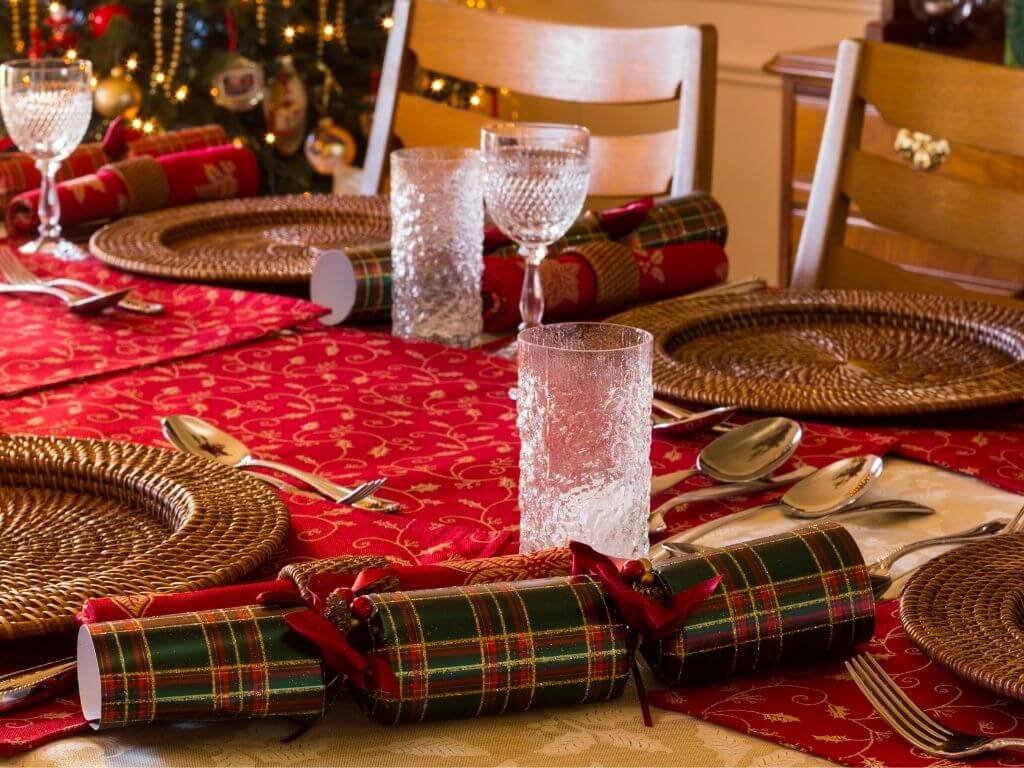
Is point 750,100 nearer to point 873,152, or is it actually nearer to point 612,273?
point 873,152

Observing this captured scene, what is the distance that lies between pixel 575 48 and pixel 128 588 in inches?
49.5

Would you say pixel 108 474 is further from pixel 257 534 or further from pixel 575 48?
pixel 575 48

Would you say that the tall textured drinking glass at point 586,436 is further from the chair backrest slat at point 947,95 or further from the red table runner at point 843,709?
the chair backrest slat at point 947,95

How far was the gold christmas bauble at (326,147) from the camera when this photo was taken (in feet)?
11.8

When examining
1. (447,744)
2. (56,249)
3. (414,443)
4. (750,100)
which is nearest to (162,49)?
(750,100)

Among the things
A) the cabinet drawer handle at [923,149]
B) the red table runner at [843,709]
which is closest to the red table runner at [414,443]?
the red table runner at [843,709]

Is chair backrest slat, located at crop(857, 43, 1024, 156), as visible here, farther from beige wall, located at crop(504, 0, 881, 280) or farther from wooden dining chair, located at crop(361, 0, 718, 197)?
beige wall, located at crop(504, 0, 881, 280)

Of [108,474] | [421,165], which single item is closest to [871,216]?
[421,165]

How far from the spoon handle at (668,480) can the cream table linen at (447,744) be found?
0.25 meters

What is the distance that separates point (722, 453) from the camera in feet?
3.06

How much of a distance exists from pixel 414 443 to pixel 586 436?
277 millimetres

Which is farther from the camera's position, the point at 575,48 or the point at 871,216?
the point at 575,48

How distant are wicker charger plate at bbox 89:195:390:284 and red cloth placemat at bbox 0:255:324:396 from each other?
1.1 inches

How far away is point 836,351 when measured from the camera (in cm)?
121
